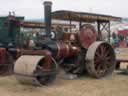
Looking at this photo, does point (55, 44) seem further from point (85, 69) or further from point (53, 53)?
point (85, 69)

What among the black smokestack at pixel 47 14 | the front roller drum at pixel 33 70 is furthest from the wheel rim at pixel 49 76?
the black smokestack at pixel 47 14

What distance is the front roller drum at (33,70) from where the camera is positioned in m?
7.05

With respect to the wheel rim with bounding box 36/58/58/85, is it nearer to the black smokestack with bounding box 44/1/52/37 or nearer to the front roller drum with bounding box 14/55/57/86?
the front roller drum with bounding box 14/55/57/86

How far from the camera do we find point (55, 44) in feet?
26.5

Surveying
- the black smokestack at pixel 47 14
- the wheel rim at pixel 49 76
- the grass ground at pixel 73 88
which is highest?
the black smokestack at pixel 47 14

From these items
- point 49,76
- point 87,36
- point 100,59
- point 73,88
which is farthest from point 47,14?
point 73,88

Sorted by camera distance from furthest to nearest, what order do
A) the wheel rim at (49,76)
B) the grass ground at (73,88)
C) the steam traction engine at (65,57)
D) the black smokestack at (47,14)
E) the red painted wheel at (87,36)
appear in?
the red painted wheel at (87,36), the black smokestack at (47,14), the wheel rim at (49,76), the steam traction engine at (65,57), the grass ground at (73,88)

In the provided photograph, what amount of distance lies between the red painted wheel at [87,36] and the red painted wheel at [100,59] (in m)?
0.32

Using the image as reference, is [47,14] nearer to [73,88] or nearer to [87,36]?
[87,36]

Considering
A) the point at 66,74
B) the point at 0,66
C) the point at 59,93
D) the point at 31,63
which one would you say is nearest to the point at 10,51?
the point at 0,66

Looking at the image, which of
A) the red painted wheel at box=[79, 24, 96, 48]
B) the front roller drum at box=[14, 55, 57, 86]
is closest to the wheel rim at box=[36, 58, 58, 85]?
the front roller drum at box=[14, 55, 57, 86]

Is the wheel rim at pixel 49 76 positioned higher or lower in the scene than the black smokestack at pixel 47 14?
lower

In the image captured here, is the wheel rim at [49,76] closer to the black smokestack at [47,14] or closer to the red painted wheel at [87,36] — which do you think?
the black smokestack at [47,14]

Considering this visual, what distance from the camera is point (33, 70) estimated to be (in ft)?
23.0
